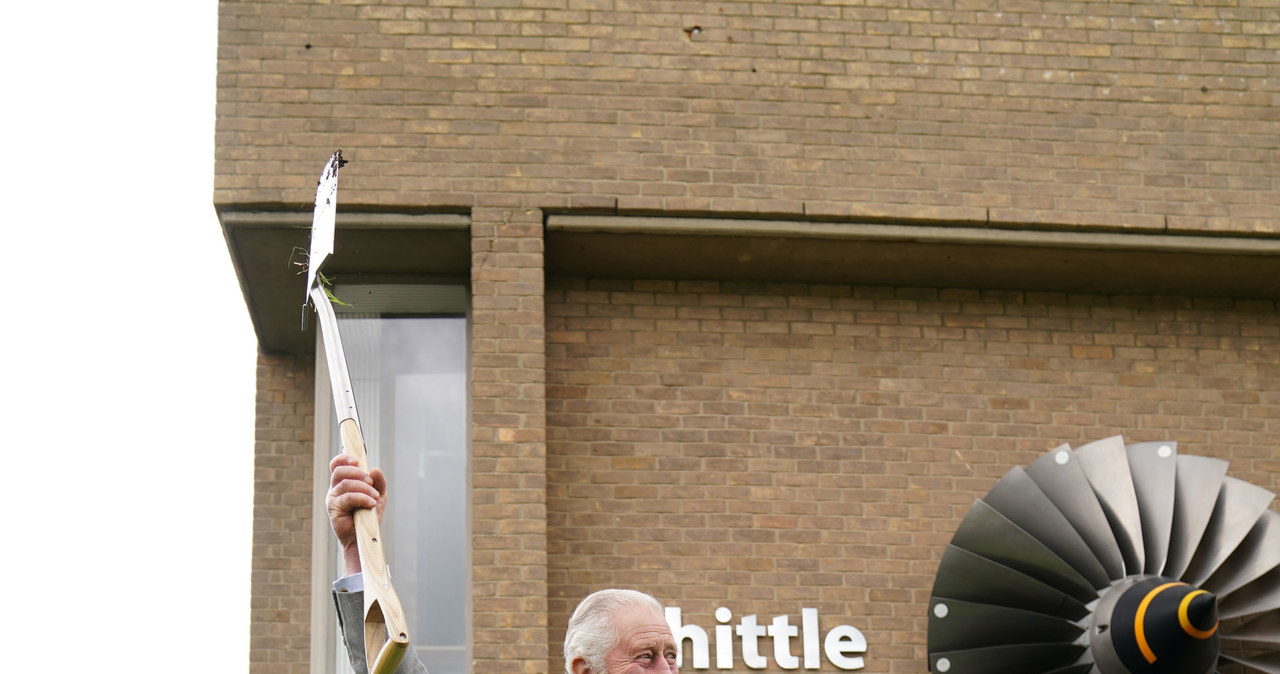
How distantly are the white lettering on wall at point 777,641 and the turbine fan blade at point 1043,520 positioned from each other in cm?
111

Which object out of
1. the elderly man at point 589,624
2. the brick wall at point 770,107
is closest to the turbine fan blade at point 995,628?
the brick wall at point 770,107

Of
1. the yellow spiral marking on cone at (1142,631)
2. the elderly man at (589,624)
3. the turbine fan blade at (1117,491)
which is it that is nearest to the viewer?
the elderly man at (589,624)

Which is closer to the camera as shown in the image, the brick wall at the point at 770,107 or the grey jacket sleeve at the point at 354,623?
the grey jacket sleeve at the point at 354,623

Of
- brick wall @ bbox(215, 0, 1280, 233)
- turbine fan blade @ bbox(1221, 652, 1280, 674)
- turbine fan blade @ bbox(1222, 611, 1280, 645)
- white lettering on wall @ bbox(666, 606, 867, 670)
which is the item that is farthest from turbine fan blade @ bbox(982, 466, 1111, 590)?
brick wall @ bbox(215, 0, 1280, 233)

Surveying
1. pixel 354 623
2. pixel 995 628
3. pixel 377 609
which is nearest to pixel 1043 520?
pixel 995 628

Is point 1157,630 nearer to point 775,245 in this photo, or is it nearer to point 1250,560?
point 1250,560

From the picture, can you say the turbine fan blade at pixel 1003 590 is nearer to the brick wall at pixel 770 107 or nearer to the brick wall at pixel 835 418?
the brick wall at pixel 835 418

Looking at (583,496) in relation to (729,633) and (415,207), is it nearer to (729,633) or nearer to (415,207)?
(729,633)

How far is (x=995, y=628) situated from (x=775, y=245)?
8.10ft

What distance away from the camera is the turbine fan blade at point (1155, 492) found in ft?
30.5

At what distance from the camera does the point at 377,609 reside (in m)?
3.66

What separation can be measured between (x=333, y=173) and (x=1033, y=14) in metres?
6.73

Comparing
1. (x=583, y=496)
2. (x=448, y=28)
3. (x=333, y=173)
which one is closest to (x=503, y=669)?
(x=583, y=496)

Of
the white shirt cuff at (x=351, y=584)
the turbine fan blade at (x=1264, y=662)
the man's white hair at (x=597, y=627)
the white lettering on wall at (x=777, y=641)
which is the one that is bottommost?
the turbine fan blade at (x=1264, y=662)
